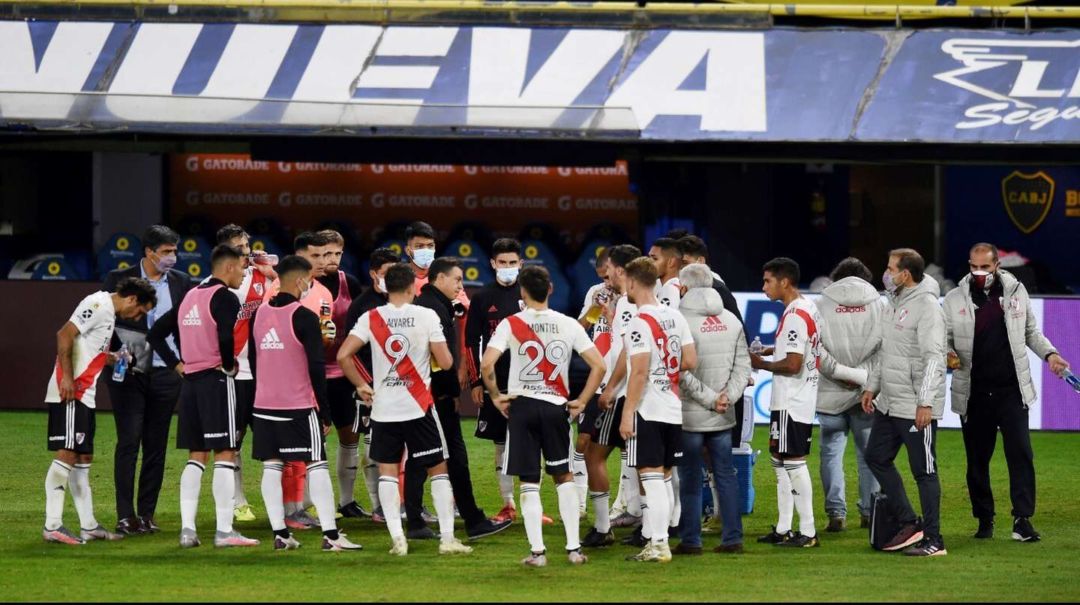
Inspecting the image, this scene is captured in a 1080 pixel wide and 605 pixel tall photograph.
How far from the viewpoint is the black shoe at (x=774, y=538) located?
1023 cm

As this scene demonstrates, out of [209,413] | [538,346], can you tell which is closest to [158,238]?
[209,413]

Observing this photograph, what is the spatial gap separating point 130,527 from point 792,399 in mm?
4318

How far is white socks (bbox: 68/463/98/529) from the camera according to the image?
10156 millimetres

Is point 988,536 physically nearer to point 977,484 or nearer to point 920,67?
point 977,484

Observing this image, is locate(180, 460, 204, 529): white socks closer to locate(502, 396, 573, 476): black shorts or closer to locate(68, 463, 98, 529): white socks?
locate(68, 463, 98, 529): white socks

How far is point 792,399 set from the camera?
10.2 metres

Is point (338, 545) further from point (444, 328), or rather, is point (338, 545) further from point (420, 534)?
point (444, 328)

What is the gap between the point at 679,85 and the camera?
57.6ft

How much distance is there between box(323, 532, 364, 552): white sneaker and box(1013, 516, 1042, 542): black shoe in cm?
419

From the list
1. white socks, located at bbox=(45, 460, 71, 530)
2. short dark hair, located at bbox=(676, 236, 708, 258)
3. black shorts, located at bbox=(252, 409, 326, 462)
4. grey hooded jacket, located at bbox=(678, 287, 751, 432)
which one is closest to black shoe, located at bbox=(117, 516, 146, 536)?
white socks, located at bbox=(45, 460, 71, 530)

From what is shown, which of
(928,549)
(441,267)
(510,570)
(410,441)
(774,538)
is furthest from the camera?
(441,267)

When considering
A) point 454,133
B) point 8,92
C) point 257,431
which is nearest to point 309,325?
point 257,431

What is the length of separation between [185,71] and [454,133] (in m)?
3.32

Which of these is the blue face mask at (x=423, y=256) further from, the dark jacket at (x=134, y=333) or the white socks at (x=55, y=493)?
the white socks at (x=55, y=493)
